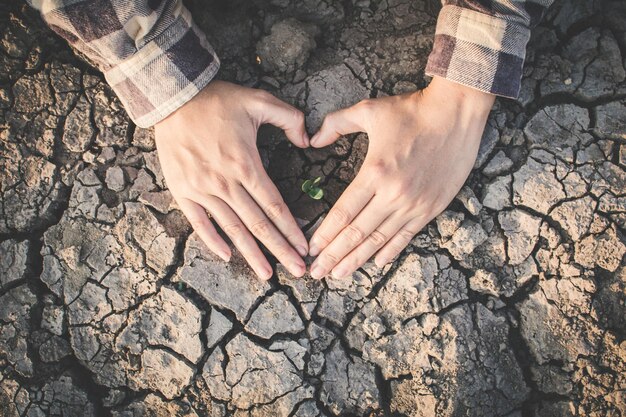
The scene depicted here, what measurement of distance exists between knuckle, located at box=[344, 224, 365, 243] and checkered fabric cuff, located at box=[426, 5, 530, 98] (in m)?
0.70

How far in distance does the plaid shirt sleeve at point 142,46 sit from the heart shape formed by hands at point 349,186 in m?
0.08

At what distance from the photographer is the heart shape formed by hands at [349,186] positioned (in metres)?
1.78

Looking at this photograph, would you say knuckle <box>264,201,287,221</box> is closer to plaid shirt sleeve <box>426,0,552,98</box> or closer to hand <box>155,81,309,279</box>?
hand <box>155,81,309,279</box>

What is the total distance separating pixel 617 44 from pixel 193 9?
202 cm

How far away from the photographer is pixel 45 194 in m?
2.06

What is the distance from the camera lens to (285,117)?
1.89m

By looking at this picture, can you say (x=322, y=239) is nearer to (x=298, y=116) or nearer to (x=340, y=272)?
(x=340, y=272)

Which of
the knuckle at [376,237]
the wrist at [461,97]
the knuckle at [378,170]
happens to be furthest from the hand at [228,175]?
the wrist at [461,97]

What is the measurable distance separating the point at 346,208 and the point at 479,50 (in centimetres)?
79

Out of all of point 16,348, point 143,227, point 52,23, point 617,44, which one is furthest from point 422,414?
point 52,23

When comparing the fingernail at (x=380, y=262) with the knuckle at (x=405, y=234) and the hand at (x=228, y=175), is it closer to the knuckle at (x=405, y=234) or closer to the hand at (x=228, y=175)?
the knuckle at (x=405, y=234)

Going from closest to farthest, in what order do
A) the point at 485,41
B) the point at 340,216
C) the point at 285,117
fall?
the point at 485,41 → the point at 340,216 → the point at 285,117

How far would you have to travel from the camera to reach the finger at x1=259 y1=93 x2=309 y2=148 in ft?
6.12

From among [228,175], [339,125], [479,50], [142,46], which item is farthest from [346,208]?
[142,46]
